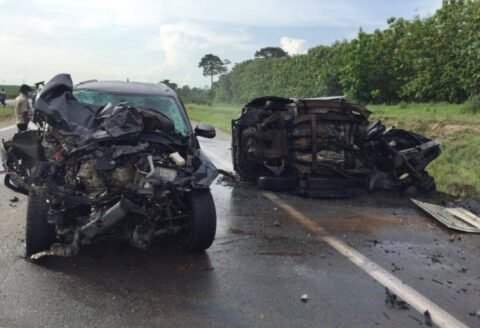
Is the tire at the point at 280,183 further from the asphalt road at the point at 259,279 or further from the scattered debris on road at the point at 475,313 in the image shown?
the scattered debris on road at the point at 475,313

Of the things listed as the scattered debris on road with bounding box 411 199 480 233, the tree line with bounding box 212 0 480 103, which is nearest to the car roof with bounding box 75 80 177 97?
the scattered debris on road with bounding box 411 199 480 233

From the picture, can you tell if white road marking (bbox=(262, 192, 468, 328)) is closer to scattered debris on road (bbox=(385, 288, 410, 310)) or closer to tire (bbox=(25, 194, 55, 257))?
scattered debris on road (bbox=(385, 288, 410, 310))

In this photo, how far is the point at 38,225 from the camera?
16.6ft

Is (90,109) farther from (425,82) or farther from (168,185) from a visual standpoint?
(425,82)

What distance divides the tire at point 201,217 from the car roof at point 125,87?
213 centimetres

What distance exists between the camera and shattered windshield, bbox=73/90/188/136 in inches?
257

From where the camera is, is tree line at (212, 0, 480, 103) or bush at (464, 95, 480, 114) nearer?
bush at (464, 95, 480, 114)

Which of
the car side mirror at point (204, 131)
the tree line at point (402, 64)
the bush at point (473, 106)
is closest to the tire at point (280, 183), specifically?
the car side mirror at point (204, 131)

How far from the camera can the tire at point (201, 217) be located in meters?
5.30

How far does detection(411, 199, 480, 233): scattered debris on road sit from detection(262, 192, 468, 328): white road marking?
188 centimetres

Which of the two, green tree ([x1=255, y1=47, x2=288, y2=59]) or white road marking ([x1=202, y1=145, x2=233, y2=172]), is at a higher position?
green tree ([x1=255, y1=47, x2=288, y2=59])

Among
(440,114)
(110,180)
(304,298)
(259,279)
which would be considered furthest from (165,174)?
(440,114)

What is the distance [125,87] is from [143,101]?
1.54 feet

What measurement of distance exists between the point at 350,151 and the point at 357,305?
18.2 ft
